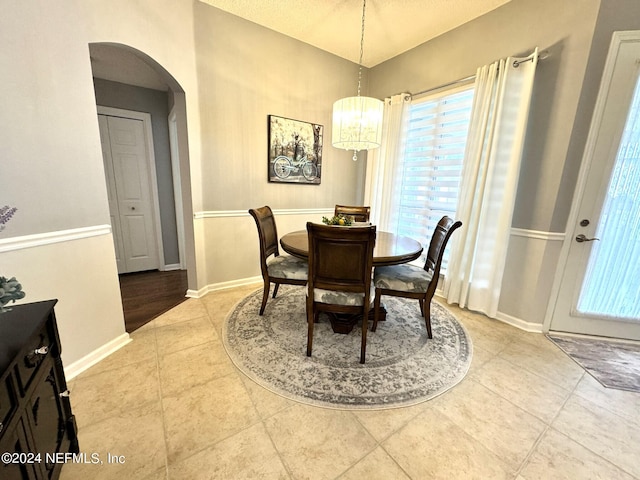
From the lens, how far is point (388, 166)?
339cm

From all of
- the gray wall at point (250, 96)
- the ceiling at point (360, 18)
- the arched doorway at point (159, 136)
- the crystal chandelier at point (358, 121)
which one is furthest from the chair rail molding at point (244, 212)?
the ceiling at point (360, 18)

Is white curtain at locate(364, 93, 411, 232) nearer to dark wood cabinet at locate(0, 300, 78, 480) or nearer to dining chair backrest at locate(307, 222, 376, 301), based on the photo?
dining chair backrest at locate(307, 222, 376, 301)

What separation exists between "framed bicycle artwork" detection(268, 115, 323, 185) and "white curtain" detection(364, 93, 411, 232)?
0.76m

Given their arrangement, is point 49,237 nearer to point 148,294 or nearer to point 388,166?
point 148,294

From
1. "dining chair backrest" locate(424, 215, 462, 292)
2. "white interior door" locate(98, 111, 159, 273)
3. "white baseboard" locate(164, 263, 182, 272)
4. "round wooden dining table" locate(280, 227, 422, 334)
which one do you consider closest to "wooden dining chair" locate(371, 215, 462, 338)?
"dining chair backrest" locate(424, 215, 462, 292)

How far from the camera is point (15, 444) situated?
0.72 meters

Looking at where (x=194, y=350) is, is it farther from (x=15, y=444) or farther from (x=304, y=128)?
(x=304, y=128)

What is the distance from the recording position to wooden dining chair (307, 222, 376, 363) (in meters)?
1.59

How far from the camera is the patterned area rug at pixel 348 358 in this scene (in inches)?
61.4

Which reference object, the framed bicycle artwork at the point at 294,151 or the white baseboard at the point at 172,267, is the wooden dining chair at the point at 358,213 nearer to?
the framed bicycle artwork at the point at 294,151

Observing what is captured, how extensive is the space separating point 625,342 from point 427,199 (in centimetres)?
207

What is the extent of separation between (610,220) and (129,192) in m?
5.07

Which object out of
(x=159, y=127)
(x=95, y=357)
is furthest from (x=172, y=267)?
(x=95, y=357)

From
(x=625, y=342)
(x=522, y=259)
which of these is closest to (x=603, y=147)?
(x=522, y=259)
